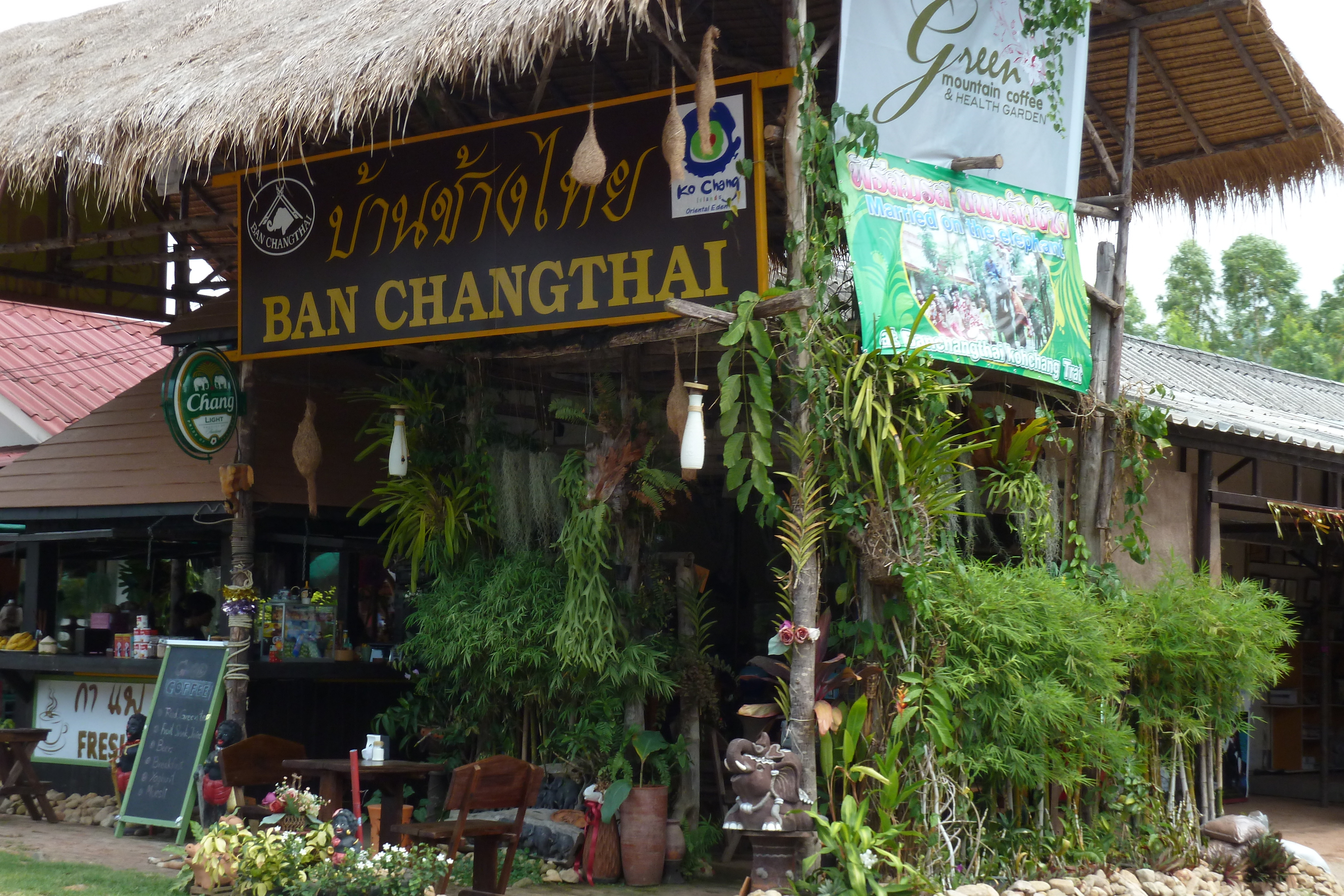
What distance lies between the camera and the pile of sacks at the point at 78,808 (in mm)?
9492

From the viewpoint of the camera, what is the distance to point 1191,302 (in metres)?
30.0

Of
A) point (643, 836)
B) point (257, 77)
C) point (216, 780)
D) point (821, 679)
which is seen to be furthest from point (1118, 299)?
point (216, 780)

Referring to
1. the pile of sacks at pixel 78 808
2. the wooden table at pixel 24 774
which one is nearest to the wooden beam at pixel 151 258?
the wooden table at pixel 24 774

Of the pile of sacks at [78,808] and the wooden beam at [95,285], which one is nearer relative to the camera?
the pile of sacks at [78,808]

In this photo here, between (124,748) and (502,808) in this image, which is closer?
(502,808)

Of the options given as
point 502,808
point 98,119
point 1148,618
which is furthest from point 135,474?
point 1148,618

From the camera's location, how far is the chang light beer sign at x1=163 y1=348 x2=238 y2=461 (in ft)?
30.7

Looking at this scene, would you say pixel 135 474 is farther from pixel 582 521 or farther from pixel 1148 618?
pixel 1148 618

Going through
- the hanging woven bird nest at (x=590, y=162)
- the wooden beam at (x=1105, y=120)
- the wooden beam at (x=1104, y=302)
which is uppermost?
the wooden beam at (x=1105, y=120)

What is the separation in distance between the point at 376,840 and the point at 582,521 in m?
2.09

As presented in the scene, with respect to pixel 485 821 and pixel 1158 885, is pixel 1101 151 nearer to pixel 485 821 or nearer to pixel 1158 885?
pixel 1158 885

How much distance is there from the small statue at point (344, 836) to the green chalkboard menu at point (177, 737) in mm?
2213

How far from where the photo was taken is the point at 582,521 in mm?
7973

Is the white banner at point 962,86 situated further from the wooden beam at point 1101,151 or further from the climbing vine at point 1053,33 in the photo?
the wooden beam at point 1101,151
